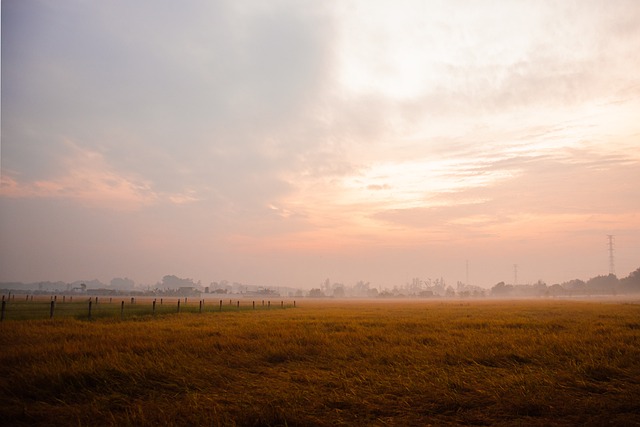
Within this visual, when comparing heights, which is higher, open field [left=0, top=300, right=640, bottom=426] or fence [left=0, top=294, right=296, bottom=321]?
open field [left=0, top=300, right=640, bottom=426]

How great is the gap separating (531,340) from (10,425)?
18289 mm

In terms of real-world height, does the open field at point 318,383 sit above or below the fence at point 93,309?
above

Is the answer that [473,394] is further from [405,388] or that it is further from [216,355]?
[216,355]

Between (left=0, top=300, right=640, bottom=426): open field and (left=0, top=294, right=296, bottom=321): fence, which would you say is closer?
(left=0, top=300, right=640, bottom=426): open field

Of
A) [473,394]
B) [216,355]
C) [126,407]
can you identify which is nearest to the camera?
[126,407]

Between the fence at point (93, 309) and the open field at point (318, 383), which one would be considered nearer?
the open field at point (318, 383)

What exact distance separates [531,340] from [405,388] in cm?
1065

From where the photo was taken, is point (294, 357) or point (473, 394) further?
point (294, 357)

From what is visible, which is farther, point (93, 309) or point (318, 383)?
point (93, 309)

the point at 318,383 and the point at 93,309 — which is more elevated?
the point at 318,383

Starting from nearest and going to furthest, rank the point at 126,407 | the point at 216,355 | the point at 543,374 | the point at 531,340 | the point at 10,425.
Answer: the point at 10,425, the point at 126,407, the point at 543,374, the point at 216,355, the point at 531,340

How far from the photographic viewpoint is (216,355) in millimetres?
13820

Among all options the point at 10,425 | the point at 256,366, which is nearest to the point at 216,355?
the point at 256,366

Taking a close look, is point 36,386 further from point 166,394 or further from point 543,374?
point 543,374
